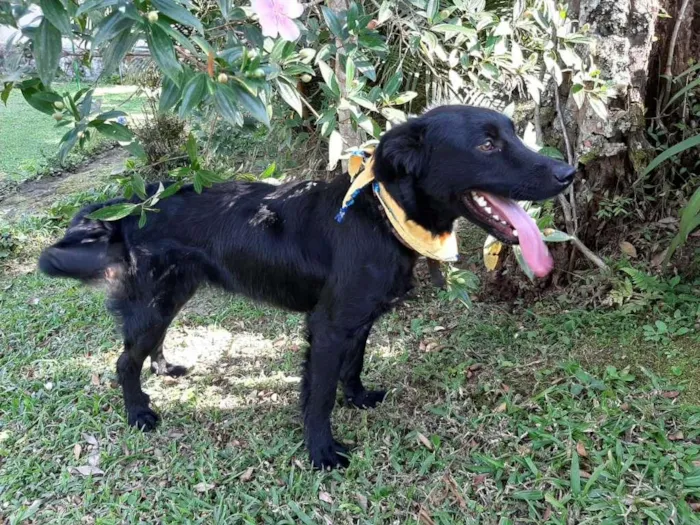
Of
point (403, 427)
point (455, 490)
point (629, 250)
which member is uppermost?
point (629, 250)

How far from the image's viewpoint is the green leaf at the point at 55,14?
4.05 ft

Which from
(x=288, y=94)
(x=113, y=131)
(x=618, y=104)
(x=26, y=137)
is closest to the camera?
(x=113, y=131)

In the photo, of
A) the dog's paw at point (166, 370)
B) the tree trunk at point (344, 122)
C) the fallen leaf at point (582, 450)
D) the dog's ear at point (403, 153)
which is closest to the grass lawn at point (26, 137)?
the tree trunk at point (344, 122)

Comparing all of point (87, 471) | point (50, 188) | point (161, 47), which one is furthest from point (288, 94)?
point (50, 188)

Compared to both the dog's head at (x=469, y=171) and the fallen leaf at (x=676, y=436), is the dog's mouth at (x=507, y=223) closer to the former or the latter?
the dog's head at (x=469, y=171)

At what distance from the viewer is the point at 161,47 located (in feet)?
4.30

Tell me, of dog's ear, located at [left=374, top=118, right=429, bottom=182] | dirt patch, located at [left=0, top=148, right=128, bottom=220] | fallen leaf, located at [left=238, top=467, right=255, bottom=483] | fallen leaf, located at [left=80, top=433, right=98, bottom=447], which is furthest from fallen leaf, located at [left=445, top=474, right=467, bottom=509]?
dirt patch, located at [left=0, top=148, right=128, bottom=220]

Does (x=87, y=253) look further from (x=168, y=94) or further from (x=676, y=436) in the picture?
(x=676, y=436)

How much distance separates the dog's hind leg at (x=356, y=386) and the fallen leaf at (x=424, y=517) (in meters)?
0.79

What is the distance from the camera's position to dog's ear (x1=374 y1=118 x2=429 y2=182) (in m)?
2.38

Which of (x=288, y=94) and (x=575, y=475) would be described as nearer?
(x=288, y=94)

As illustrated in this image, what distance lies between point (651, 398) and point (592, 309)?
2.57ft

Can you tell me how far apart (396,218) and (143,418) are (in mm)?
1782

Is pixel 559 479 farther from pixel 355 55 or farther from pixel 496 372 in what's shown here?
pixel 355 55
